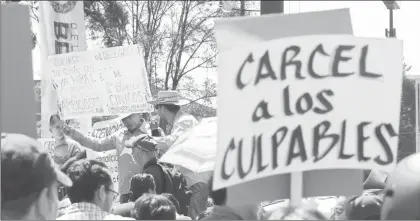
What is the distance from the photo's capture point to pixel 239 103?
3.07 metres

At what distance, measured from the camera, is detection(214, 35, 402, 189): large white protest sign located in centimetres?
307

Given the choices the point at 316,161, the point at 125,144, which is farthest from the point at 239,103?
the point at 125,144

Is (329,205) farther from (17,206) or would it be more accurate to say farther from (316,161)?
(17,206)

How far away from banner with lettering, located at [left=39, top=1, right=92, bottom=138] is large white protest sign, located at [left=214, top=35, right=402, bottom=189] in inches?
204

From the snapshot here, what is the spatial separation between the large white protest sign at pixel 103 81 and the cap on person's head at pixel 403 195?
499 cm

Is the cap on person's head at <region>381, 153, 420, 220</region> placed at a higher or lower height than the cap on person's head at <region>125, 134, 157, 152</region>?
higher

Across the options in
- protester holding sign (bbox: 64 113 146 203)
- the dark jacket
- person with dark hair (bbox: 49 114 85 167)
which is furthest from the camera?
person with dark hair (bbox: 49 114 85 167)

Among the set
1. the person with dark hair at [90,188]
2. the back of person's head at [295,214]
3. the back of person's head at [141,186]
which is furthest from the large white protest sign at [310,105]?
the back of person's head at [141,186]

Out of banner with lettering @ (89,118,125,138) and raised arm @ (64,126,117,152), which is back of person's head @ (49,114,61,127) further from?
banner with lettering @ (89,118,125,138)

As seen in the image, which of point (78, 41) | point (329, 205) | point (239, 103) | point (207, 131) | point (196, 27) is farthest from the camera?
point (196, 27)

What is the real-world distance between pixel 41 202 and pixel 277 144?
91 cm

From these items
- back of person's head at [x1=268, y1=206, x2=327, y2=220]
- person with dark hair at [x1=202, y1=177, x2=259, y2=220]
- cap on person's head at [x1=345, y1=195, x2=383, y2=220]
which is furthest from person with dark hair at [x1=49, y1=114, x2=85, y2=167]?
back of person's head at [x1=268, y1=206, x2=327, y2=220]

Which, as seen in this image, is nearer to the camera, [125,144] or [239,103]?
[239,103]

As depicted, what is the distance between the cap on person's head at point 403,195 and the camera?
338 cm
